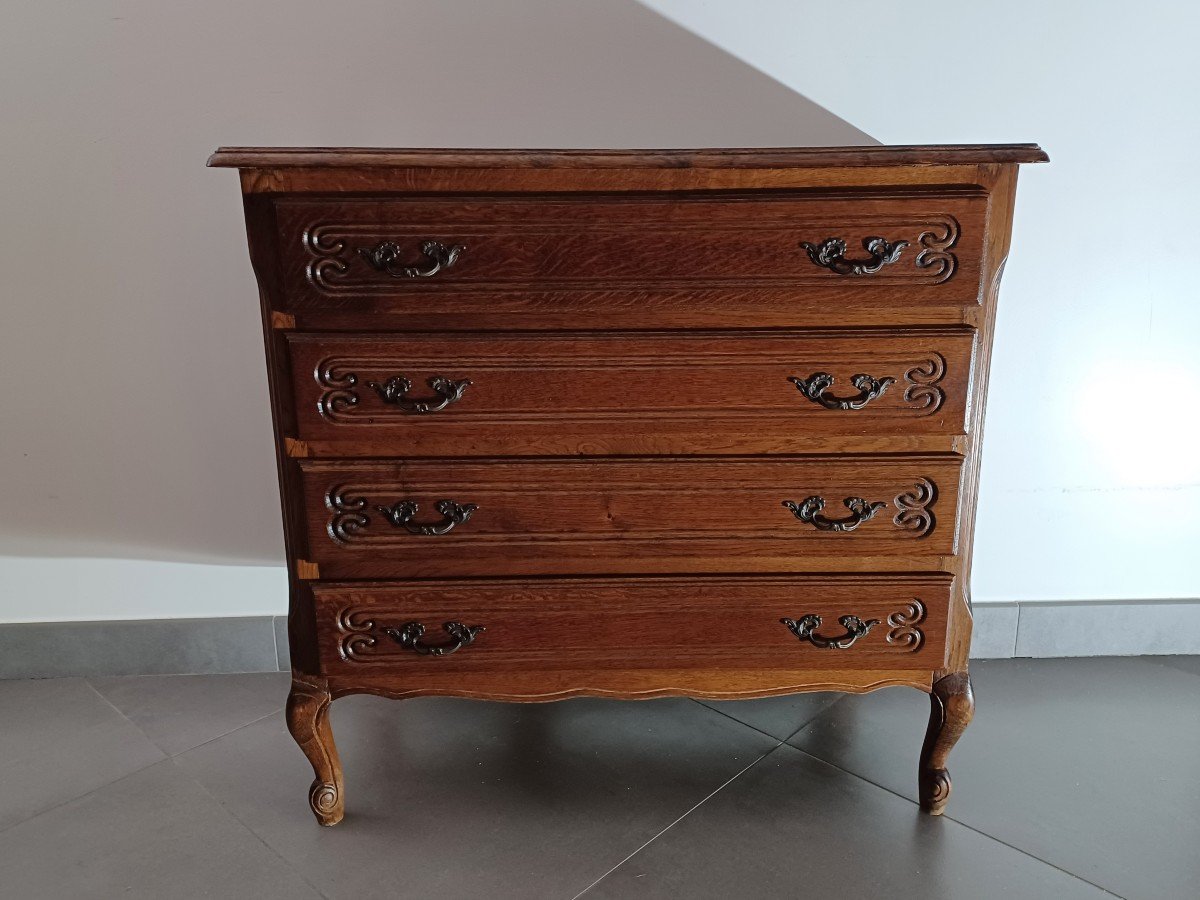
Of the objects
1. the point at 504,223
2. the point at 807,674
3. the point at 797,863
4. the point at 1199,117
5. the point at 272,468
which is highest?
the point at 1199,117

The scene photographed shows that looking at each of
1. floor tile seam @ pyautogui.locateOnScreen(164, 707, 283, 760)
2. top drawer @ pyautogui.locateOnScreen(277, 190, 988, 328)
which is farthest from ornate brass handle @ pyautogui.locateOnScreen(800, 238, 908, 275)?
floor tile seam @ pyautogui.locateOnScreen(164, 707, 283, 760)

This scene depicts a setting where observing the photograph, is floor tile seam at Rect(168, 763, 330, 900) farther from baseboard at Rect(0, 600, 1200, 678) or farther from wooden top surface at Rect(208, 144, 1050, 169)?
wooden top surface at Rect(208, 144, 1050, 169)

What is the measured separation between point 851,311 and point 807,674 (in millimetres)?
597

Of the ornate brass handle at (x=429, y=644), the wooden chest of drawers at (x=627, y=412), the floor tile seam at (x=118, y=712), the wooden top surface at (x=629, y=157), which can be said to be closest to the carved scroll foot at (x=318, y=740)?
the wooden chest of drawers at (x=627, y=412)

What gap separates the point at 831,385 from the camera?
4.32ft

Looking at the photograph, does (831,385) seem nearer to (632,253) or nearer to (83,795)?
(632,253)

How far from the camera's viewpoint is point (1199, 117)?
1.82 meters

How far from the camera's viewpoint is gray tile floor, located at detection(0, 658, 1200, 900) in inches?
56.9

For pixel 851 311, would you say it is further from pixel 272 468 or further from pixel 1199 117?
pixel 272 468

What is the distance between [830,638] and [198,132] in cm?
160

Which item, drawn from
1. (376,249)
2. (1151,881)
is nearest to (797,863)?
(1151,881)

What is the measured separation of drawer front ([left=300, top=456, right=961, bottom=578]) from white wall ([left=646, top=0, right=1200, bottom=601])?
2.56ft

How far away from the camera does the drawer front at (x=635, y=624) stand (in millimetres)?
1401

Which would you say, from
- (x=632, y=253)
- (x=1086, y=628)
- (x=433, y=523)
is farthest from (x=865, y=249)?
(x=1086, y=628)
